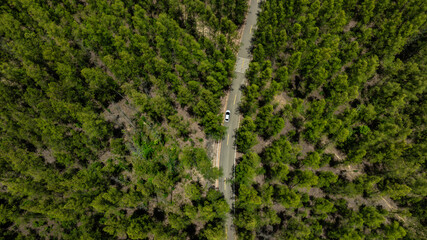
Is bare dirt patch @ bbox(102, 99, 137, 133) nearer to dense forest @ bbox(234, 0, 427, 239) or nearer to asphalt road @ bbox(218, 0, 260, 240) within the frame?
asphalt road @ bbox(218, 0, 260, 240)

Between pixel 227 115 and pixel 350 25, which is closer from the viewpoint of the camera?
pixel 227 115

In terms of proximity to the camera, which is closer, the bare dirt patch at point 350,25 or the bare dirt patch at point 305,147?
the bare dirt patch at point 305,147

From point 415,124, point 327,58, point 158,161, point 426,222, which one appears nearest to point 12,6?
point 158,161

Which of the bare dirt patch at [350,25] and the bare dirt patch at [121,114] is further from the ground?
the bare dirt patch at [350,25]

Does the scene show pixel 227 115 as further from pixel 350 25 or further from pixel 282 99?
pixel 350 25

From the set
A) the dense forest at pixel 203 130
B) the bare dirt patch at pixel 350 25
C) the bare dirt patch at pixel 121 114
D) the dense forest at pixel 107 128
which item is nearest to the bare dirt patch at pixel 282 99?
the dense forest at pixel 203 130

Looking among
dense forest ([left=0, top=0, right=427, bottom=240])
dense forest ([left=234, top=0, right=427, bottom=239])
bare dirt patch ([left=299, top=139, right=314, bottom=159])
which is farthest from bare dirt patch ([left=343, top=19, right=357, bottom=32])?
bare dirt patch ([left=299, top=139, right=314, bottom=159])

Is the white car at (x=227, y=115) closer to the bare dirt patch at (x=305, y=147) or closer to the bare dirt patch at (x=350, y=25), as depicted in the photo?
the bare dirt patch at (x=305, y=147)

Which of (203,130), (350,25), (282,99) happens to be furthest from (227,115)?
(350,25)
